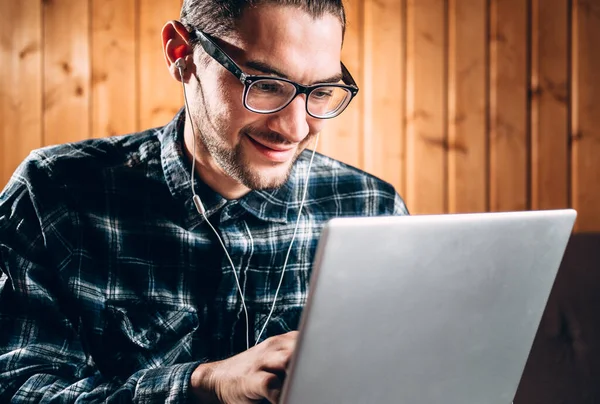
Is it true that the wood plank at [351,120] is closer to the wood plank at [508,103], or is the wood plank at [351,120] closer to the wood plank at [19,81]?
the wood plank at [508,103]

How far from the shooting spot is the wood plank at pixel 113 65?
74.6 inches

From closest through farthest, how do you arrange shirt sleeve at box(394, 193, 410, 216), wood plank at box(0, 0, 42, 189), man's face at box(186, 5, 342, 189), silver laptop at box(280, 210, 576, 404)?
silver laptop at box(280, 210, 576, 404)
man's face at box(186, 5, 342, 189)
shirt sleeve at box(394, 193, 410, 216)
wood plank at box(0, 0, 42, 189)

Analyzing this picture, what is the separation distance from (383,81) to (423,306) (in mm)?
1474

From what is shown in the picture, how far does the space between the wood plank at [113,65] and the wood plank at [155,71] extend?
0.09 ft

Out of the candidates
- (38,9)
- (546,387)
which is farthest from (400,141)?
(38,9)

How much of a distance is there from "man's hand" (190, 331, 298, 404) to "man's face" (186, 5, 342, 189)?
425 millimetres

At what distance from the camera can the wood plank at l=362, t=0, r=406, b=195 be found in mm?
1978

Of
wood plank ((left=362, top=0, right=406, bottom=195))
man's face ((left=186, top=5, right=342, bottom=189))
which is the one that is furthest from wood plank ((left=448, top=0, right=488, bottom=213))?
man's face ((left=186, top=5, right=342, bottom=189))

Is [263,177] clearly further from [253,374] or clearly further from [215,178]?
[253,374]

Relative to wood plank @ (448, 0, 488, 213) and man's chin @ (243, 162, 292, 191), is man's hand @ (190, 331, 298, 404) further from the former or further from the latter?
wood plank @ (448, 0, 488, 213)

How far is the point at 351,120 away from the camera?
1.98 m

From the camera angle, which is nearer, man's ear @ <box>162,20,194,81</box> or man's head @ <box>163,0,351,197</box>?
man's head @ <box>163,0,351,197</box>

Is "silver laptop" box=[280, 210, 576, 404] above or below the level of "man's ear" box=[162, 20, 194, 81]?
below

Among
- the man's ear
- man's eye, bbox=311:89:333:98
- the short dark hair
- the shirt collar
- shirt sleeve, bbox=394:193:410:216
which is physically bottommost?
shirt sleeve, bbox=394:193:410:216
